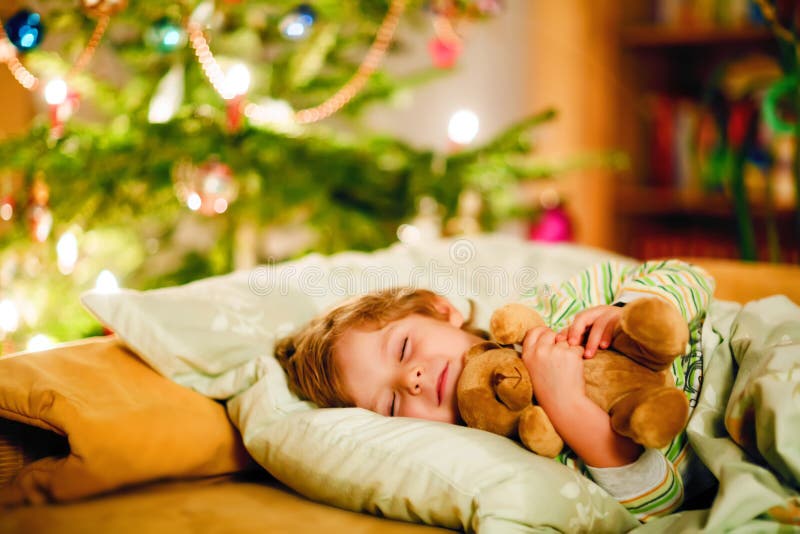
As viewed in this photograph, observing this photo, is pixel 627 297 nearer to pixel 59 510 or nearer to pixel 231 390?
pixel 231 390

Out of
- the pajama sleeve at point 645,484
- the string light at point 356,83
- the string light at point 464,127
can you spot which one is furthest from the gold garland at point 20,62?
the pajama sleeve at point 645,484

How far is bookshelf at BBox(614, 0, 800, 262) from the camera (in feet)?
7.82

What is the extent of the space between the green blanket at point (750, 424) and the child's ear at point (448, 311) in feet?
1.10

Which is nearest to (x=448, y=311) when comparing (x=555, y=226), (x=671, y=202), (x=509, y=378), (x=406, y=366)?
(x=406, y=366)

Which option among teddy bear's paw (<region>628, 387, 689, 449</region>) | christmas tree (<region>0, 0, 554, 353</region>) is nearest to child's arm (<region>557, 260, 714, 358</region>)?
teddy bear's paw (<region>628, 387, 689, 449</region>)

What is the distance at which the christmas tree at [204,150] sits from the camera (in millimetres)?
1341

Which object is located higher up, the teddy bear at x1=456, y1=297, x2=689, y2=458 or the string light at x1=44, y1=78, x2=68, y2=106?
the string light at x1=44, y1=78, x2=68, y2=106

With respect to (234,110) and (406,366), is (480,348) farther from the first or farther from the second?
(234,110)

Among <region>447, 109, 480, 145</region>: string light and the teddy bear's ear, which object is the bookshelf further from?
the teddy bear's ear

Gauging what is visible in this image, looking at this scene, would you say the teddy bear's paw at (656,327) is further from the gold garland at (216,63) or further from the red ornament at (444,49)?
the red ornament at (444,49)

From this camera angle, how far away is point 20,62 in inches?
53.6

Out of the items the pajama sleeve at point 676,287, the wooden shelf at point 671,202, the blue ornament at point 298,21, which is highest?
the blue ornament at point 298,21

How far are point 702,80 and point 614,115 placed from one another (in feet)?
1.68

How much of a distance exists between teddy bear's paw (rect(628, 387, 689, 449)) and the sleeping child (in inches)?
3.0
